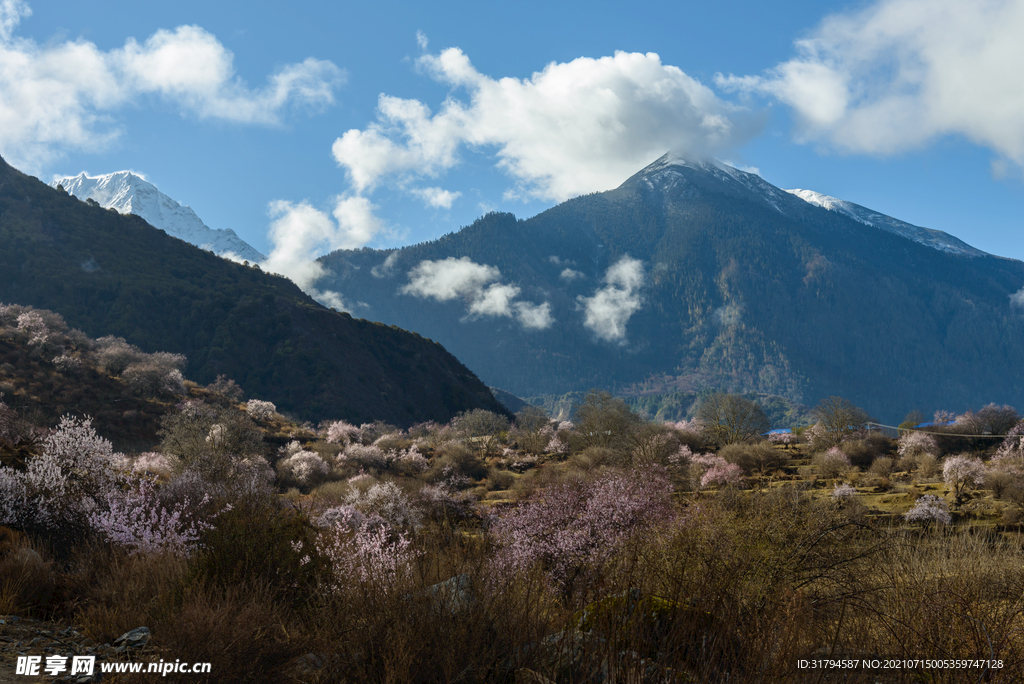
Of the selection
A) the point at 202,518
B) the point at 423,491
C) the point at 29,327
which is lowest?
the point at 423,491

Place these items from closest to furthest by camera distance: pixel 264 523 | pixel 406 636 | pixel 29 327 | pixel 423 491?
1. pixel 406 636
2. pixel 264 523
3. pixel 423 491
4. pixel 29 327

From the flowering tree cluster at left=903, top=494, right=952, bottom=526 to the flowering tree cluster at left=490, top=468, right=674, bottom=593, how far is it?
10659 millimetres

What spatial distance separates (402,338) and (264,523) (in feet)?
291

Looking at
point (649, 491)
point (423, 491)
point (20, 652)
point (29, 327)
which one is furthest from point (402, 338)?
point (20, 652)

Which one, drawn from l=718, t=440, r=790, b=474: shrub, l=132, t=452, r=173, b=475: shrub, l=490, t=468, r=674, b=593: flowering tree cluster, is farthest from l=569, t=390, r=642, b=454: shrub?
l=132, t=452, r=173, b=475: shrub

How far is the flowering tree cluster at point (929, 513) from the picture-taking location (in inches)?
664

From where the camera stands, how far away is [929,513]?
17.4m

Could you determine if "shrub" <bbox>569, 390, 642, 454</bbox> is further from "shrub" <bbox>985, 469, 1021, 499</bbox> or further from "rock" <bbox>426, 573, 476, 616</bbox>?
"rock" <bbox>426, 573, 476, 616</bbox>

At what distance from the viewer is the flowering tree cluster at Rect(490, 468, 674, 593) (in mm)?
8266

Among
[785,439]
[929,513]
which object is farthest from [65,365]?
[785,439]

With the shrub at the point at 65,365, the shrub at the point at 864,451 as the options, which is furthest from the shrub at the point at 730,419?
the shrub at the point at 65,365

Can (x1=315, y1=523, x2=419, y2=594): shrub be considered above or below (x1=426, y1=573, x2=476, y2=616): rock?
Answer: below

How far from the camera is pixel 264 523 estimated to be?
720cm

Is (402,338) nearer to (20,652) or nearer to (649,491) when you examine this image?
(649,491)
